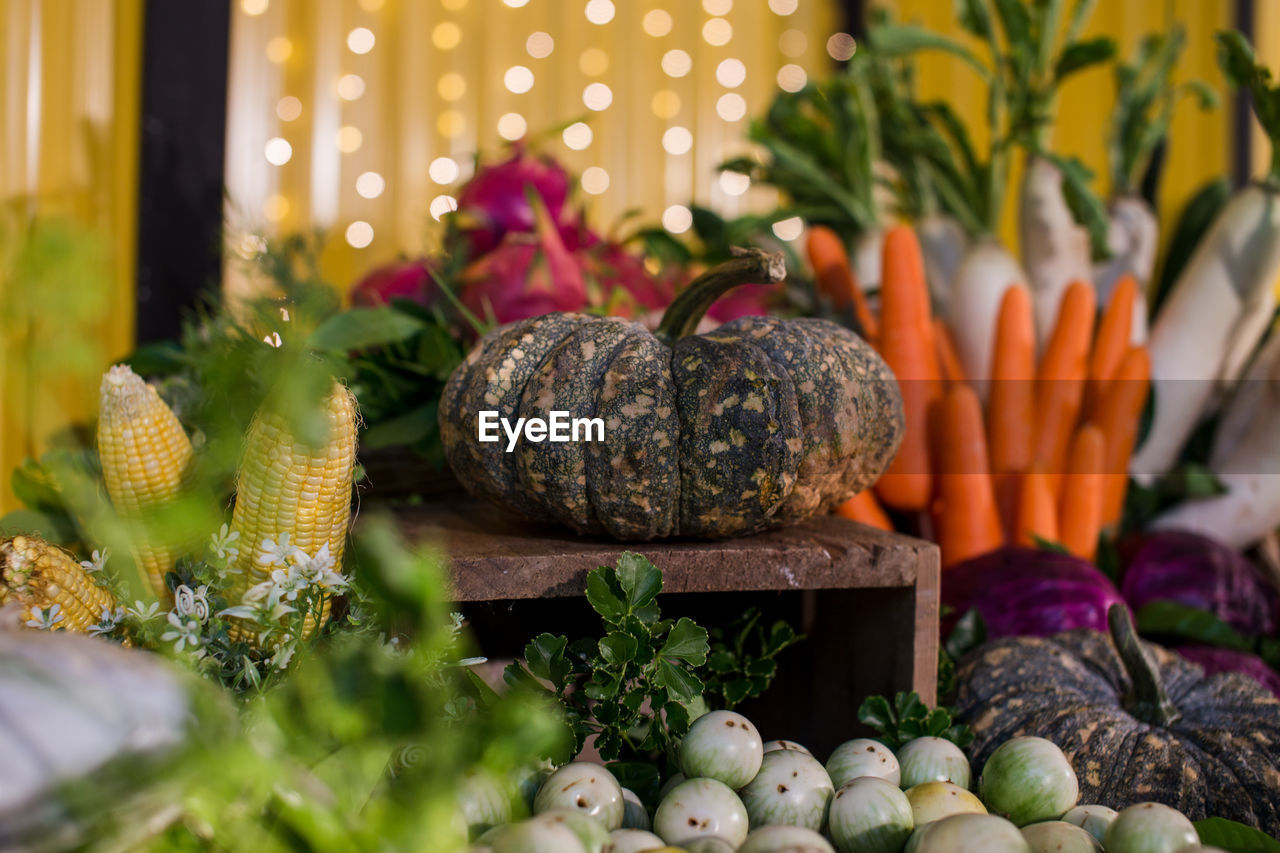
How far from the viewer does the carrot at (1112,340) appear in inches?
42.6

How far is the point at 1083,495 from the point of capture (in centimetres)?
102

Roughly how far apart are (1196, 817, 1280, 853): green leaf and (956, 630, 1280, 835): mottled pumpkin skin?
0.30ft

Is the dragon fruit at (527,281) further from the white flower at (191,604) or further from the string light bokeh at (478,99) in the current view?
the white flower at (191,604)

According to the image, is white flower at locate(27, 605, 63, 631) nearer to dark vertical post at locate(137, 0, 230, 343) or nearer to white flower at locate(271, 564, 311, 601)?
white flower at locate(271, 564, 311, 601)

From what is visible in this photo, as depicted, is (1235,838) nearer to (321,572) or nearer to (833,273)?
(321,572)

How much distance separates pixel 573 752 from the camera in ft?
1.85

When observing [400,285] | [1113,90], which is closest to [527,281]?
[400,285]

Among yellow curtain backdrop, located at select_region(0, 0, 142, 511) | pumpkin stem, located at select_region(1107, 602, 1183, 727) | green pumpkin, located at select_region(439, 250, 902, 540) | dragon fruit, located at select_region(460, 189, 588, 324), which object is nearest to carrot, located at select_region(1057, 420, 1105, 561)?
pumpkin stem, located at select_region(1107, 602, 1183, 727)

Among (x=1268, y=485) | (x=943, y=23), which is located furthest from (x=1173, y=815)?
(x=943, y=23)

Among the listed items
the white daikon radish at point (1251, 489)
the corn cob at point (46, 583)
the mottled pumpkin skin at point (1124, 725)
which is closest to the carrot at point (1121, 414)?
the white daikon radish at point (1251, 489)

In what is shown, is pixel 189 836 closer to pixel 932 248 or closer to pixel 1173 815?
pixel 1173 815

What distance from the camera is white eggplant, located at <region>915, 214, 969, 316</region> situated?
1247 mm

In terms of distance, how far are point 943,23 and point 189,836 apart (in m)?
2.02

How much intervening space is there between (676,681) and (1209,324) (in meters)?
0.91
